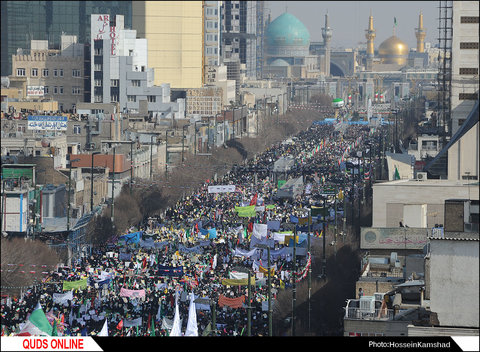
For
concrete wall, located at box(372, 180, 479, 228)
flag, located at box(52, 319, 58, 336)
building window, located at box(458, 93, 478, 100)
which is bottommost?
flag, located at box(52, 319, 58, 336)

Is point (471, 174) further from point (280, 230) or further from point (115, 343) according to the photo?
point (115, 343)

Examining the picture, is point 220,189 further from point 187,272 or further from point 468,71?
point 187,272

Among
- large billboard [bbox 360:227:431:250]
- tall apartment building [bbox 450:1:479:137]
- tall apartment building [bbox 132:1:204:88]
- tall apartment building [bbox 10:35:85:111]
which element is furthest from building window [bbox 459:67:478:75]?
tall apartment building [bbox 132:1:204:88]

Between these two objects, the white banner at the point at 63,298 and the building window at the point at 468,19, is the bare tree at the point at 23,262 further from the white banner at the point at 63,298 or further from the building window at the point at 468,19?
the building window at the point at 468,19

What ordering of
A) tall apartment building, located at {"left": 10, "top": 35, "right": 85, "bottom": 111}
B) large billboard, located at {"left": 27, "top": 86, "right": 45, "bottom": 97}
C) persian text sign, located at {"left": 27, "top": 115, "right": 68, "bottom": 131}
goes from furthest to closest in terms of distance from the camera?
1. tall apartment building, located at {"left": 10, "top": 35, "right": 85, "bottom": 111}
2. large billboard, located at {"left": 27, "top": 86, "right": 45, "bottom": 97}
3. persian text sign, located at {"left": 27, "top": 115, "right": 68, "bottom": 131}

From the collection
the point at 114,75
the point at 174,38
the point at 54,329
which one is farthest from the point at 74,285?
the point at 174,38

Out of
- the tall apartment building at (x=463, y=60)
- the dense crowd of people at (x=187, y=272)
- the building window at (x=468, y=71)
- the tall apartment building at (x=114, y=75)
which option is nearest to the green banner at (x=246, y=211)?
the dense crowd of people at (x=187, y=272)

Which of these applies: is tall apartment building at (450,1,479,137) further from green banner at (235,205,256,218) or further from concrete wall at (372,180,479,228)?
concrete wall at (372,180,479,228)
